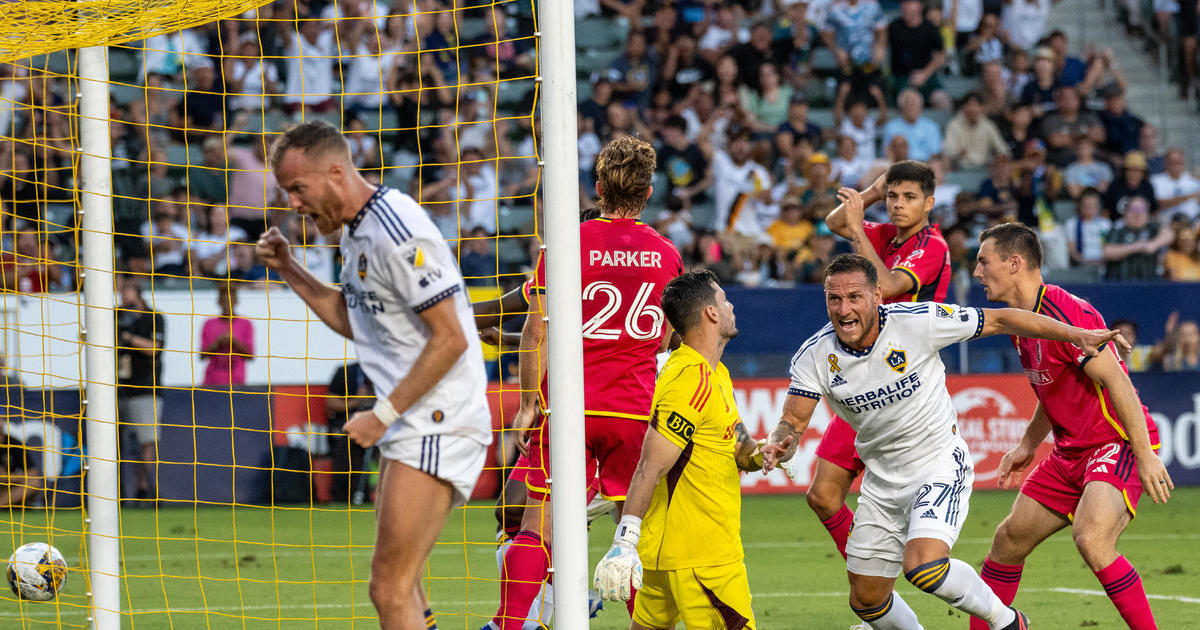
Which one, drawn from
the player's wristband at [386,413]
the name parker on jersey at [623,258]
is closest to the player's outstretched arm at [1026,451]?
the name parker on jersey at [623,258]

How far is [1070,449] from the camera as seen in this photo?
20.6 feet

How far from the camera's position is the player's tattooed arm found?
17.8 feet

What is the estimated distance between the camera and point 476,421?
4598 millimetres

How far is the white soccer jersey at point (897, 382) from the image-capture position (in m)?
5.94

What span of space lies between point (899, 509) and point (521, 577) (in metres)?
1.77

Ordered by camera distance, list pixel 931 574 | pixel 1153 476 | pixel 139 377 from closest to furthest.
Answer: pixel 931 574
pixel 1153 476
pixel 139 377

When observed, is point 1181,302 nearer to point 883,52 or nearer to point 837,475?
point 883,52

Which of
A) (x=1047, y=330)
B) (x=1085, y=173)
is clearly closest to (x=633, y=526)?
(x=1047, y=330)

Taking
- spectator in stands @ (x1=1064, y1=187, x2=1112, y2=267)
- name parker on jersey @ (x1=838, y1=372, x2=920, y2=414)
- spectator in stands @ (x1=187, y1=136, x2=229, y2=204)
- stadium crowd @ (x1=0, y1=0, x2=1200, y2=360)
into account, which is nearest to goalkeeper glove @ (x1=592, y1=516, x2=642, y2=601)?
name parker on jersey @ (x1=838, y1=372, x2=920, y2=414)

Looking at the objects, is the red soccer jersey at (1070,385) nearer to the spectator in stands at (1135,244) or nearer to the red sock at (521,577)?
the red sock at (521,577)

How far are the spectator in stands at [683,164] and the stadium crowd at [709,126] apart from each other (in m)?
0.03

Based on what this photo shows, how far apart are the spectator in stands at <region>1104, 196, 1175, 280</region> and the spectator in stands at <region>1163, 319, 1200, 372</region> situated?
78.3 inches

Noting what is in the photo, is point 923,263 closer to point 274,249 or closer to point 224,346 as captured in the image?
point 274,249

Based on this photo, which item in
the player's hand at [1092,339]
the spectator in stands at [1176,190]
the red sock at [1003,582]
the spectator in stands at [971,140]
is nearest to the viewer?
the player's hand at [1092,339]
